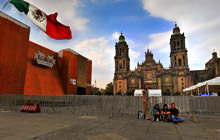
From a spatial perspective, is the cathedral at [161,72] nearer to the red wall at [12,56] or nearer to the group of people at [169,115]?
the red wall at [12,56]

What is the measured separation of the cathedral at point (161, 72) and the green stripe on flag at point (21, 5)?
63.4m

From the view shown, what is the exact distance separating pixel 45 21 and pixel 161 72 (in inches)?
2663

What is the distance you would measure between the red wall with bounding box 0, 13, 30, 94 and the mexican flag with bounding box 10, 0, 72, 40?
12.2 m

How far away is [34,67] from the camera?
2448 centimetres

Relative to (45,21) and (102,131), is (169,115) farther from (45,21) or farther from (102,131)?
(45,21)

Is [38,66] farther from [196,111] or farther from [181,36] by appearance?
[181,36]

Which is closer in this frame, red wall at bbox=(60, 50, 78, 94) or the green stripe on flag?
the green stripe on flag

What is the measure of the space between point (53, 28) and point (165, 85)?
6639 cm

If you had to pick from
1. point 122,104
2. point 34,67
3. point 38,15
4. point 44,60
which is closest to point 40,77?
point 34,67

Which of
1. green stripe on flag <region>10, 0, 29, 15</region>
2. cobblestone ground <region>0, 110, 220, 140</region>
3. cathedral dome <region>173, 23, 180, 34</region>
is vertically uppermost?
cathedral dome <region>173, 23, 180, 34</region>

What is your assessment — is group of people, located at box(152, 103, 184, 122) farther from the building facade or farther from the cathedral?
the cathedral

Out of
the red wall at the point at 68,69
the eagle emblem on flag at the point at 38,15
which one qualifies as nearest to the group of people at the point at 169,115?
the eagle emblem on flag at the point at 38,15

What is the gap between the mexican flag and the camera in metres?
8.56

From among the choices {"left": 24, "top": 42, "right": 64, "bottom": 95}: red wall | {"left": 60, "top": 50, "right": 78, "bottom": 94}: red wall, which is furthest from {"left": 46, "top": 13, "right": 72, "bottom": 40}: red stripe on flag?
{"left": 60, "top": 50, "right": 78, "bottom": 94}: red wall
